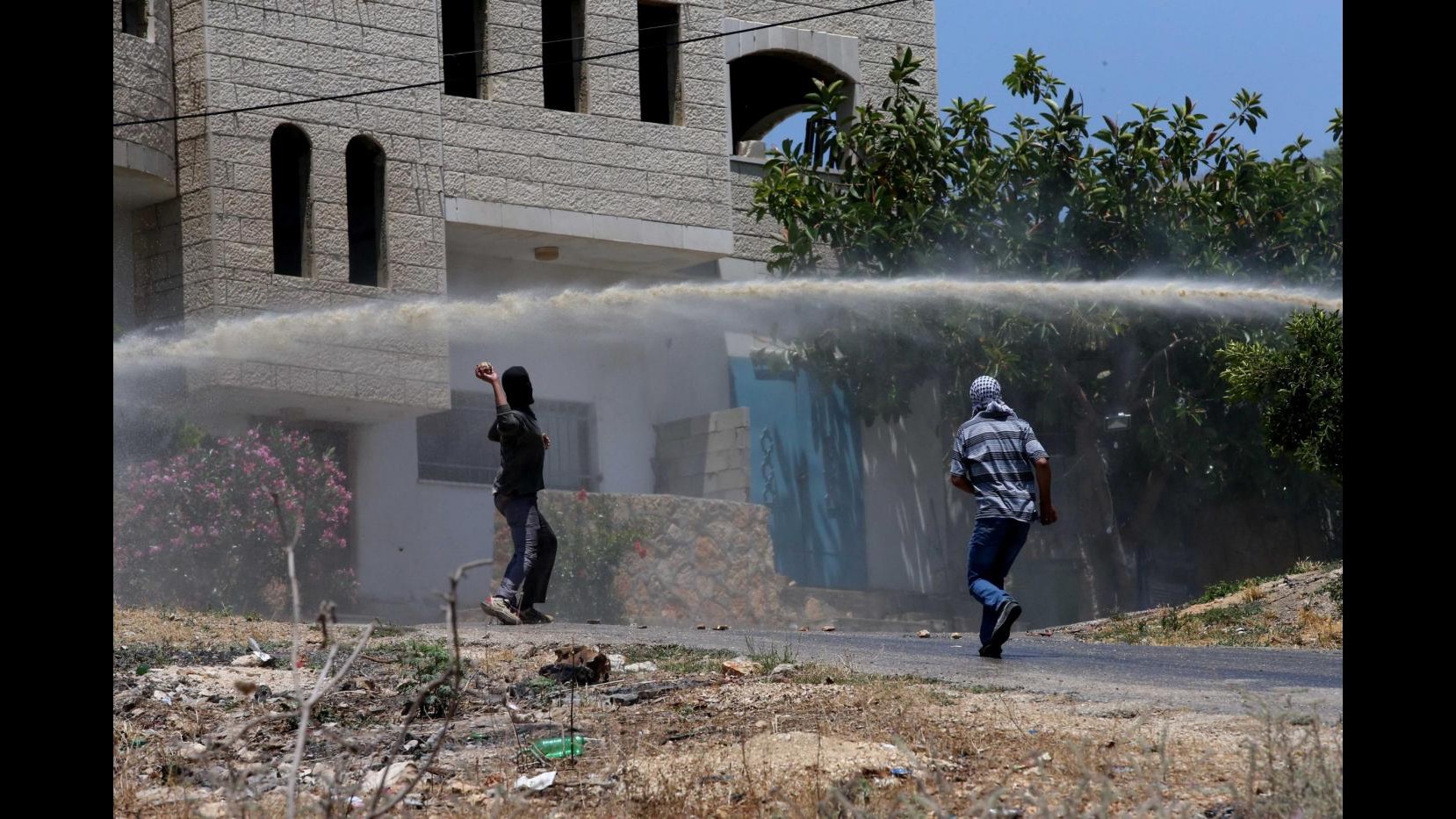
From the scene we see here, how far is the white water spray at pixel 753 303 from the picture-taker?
63.7 feet

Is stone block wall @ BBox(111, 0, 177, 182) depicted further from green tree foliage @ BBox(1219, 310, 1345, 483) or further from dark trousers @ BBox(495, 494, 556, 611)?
green tree foliage @ BBox(1219, 310, 1345, 483)

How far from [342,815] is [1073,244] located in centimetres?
1780

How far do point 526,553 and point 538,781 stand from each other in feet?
19.3

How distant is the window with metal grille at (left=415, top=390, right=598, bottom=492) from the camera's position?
67.7 feet

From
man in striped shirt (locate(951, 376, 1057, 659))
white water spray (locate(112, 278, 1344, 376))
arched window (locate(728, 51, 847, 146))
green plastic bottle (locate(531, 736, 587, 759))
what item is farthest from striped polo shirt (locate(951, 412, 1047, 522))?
arched window (locate(728, 51, 847, 146))

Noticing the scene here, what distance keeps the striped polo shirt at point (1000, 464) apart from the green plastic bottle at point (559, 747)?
142 inches

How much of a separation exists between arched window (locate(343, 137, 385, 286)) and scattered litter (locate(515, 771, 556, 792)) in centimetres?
1346

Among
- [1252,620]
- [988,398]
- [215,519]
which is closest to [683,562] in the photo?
[215,519]

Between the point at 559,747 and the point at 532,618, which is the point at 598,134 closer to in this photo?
the point at 532,618

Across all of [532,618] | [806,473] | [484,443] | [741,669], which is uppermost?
[484,443]

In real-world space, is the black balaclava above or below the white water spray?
below

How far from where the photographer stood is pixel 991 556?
10.0m
